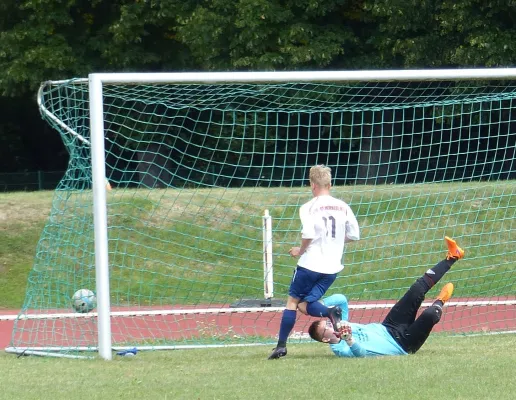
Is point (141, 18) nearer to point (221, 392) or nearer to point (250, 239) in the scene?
point (250, 239)

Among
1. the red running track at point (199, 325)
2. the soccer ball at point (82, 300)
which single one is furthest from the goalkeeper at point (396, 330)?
the soccer ball at point (82, 300)

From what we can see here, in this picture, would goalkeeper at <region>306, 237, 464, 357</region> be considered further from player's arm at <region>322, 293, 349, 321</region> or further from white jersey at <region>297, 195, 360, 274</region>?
white jersey at <region>297, 195, 360, 274</region>

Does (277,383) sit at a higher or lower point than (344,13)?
lower

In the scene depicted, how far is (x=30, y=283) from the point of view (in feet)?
29.8

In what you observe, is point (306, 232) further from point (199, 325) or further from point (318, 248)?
point (199, 325)

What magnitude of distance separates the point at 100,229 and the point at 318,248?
1.89 m

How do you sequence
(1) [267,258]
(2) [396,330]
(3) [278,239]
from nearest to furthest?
(2) [396,330], (1) [267,258], (3) [278,239]

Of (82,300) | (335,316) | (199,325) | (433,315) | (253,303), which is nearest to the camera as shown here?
(335,316)

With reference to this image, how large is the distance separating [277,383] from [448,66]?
1795 centimetres

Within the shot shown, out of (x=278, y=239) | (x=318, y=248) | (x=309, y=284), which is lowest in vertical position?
(x=278, y=239)

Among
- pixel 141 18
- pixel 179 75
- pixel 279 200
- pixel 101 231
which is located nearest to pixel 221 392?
pixel 101 231

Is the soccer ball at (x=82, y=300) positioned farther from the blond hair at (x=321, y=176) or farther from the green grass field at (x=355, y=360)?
the blond hair at (x=321, y=176)

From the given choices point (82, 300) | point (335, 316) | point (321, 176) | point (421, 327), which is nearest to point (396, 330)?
point (421, 327)

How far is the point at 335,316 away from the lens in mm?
7531
